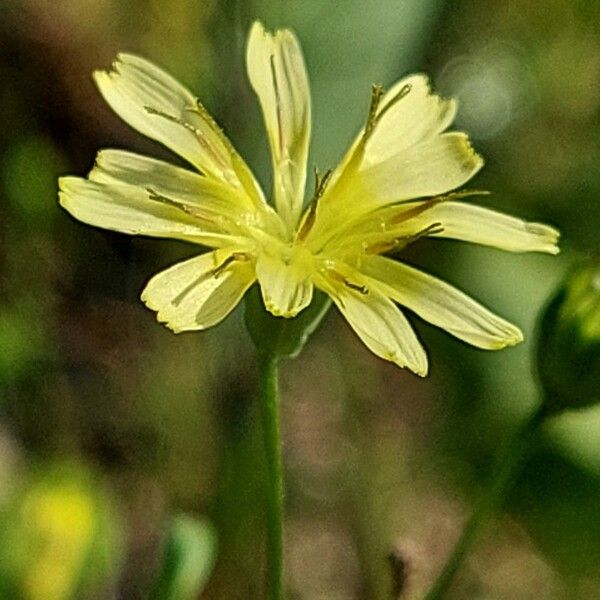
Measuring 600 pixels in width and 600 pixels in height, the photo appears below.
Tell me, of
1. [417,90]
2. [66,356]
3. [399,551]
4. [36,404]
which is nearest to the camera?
[399,551]

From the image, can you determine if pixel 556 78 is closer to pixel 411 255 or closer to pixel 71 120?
pixel 411 255

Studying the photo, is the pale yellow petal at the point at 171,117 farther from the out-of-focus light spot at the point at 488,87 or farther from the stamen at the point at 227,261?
the out-of-focus light spot at the point at 488,87

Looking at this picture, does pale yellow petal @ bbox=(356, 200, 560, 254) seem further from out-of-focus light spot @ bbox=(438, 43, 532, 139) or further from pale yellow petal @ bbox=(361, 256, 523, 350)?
out-of-focus light spot @ bbox=(438, 43, 532, 139)

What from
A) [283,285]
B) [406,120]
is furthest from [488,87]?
[283,285]

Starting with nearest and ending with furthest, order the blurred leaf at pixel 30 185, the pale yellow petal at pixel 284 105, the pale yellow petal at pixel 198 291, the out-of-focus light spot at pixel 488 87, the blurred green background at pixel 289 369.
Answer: the pale yellow petal at pixel 198 291
the pale yellow petal at pixel 284 105
the blurred green background at pixel 289 369
the blurred leaf at pixel 30 185
the out-of-focus light spot at pixel 488 87

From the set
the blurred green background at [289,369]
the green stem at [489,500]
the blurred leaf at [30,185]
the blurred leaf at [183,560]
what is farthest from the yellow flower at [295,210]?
the blurred leaf at [30,185]

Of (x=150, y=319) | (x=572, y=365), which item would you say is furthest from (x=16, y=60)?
(x=572, y=365)

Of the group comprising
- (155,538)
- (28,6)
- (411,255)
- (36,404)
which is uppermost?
(28,6)
